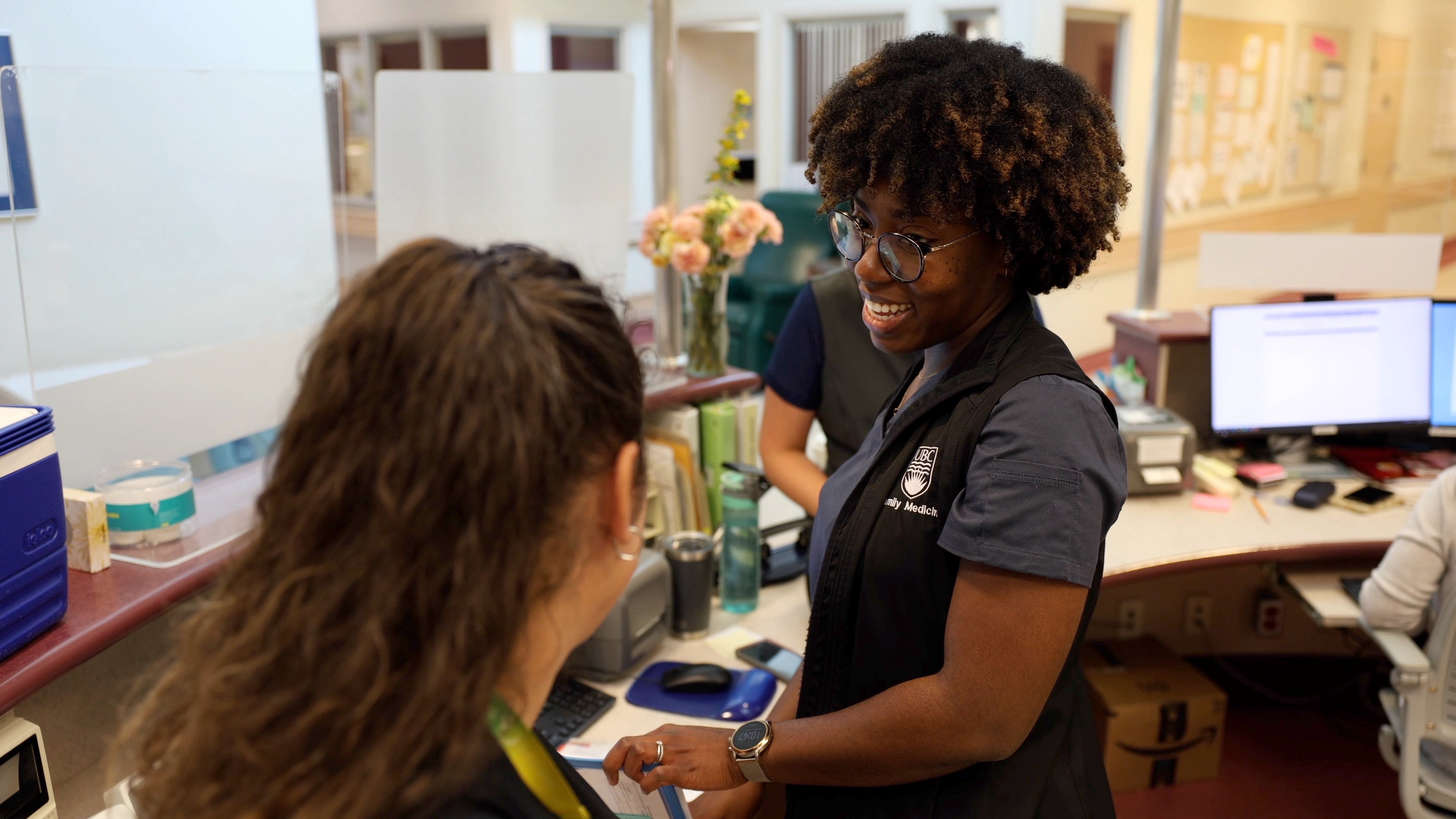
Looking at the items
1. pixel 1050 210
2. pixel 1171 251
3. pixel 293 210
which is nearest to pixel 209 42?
pixel 293 210

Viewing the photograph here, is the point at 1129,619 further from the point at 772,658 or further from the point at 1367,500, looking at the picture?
the point at 772,658

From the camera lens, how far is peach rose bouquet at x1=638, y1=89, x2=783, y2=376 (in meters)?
2.38

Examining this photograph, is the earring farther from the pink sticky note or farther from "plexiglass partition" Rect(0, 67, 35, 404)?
the pink sticky note

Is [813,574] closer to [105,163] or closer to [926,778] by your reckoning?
[926,778]

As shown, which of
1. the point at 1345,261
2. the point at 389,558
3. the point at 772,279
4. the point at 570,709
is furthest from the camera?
the point at 772,279

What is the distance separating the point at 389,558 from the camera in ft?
2.12

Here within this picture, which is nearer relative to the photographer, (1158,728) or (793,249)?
(1158,728)

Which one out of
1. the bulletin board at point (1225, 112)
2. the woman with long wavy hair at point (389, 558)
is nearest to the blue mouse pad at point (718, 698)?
the woman with long wavy hair at point (389, 558)

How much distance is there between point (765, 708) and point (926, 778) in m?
0.68

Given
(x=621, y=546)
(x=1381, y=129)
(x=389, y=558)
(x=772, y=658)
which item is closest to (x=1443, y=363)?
(x=772, y=658)

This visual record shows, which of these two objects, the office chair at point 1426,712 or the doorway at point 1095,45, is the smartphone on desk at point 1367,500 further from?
the doorway at point 1095,45

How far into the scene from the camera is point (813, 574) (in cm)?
131

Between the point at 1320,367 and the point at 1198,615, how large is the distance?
0.88m

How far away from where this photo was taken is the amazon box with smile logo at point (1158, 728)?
108 inches
